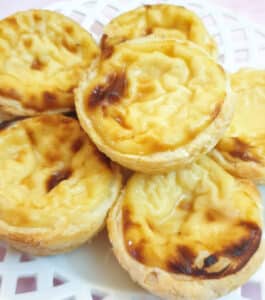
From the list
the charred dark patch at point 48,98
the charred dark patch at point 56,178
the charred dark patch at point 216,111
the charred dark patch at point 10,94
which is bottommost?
the charred dark patch at point 56,178

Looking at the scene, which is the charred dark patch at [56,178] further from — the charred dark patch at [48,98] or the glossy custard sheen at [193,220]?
the charred dark patch at [48,98]

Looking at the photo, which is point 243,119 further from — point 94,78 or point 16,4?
point 16,4

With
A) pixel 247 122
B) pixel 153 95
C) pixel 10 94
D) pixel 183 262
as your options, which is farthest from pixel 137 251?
pixel 10 94

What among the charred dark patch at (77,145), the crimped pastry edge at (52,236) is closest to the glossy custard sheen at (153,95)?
the charred dark patch at (77,145)

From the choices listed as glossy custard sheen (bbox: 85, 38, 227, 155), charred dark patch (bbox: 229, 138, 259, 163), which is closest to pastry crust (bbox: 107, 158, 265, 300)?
charred dark patch (bbox: 229, 138, 259, 163)

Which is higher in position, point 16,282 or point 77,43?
point 77,43

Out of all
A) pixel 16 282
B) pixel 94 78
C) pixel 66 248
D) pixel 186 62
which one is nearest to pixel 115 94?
pixel 94 78

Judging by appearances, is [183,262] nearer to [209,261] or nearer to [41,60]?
[209,261]
